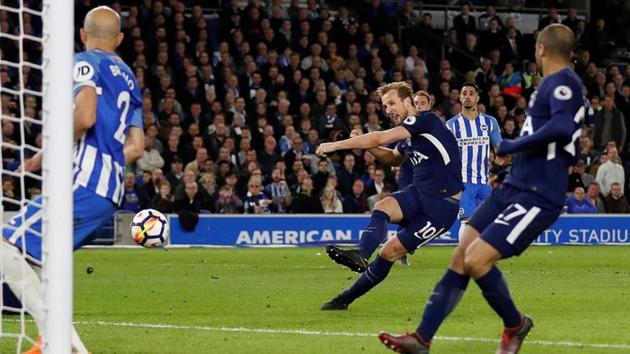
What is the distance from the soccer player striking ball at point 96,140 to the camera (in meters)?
7.39

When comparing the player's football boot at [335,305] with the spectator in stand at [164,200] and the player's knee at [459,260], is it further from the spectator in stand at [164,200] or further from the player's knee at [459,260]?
the spectator in stand at [164,200]

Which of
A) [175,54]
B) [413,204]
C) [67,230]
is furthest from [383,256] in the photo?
[175,54]

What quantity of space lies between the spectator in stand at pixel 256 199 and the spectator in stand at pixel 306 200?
0.54 m

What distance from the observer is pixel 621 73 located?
3222 cm

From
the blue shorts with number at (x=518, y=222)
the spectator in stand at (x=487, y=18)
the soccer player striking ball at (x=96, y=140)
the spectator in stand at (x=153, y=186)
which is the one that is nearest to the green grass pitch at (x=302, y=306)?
the blue shorts with number at (x=518, y=222)

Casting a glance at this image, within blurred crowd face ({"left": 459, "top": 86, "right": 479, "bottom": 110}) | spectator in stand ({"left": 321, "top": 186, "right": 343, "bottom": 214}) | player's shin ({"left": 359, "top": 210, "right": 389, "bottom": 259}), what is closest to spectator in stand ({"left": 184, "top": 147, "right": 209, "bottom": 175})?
spectator in stand ({"left": 321, "top": 186, "right": 343, "bottom": 214})

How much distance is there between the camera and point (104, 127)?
7.78m

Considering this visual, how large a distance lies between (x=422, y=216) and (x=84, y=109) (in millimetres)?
4644

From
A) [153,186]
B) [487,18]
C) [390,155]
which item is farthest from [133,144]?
[487,18]

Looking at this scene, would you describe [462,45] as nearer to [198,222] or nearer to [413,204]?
[198,222]

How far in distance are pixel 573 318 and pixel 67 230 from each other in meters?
5.26

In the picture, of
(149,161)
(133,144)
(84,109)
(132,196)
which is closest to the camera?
(84,109)

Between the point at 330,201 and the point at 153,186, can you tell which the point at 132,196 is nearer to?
the point at 153,186

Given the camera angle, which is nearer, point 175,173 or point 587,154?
point 175,173
